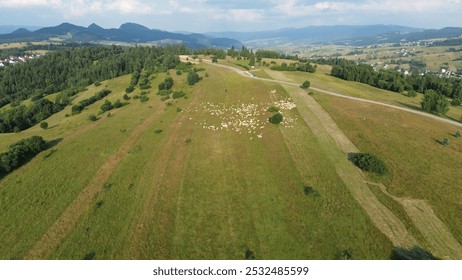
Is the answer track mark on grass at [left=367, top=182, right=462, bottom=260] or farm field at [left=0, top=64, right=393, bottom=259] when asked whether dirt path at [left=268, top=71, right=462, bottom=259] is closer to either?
track mark on grass at [left=367, top=182, right=462, bottom=260]

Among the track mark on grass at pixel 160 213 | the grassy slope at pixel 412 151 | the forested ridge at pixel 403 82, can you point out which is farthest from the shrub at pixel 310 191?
the forested ridge at pixel 403 82

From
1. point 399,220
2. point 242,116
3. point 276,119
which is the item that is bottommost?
point 399,220

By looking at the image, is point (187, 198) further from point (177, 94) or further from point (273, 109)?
point (177, 94)

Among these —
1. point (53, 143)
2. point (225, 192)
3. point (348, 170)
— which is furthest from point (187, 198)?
point (53, 143)

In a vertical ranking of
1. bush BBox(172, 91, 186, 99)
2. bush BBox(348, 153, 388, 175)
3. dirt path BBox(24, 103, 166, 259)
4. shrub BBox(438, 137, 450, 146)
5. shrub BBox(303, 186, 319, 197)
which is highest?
bush BBox(172, 91, 186, 99)

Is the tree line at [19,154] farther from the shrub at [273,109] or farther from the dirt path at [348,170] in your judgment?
the dirt path at [348,170]

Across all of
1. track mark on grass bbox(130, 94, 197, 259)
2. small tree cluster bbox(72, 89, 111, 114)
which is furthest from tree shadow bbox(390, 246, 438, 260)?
small tree cluster bbox(72, 89, 111, 114)
